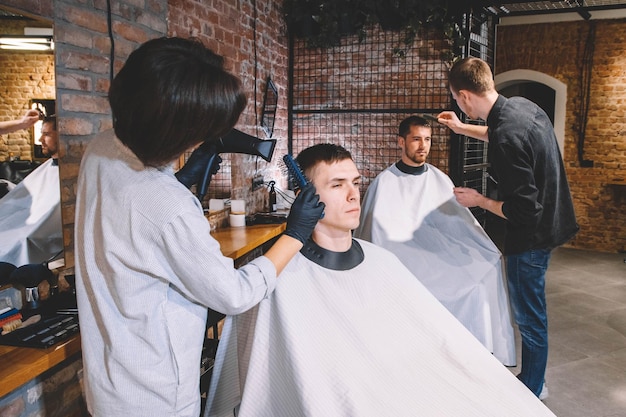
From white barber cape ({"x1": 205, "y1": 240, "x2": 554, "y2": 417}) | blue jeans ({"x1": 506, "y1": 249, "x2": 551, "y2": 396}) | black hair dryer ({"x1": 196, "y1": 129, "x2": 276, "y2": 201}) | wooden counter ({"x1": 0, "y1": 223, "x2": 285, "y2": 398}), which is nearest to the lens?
wooden counter ({"x1": 0, "y1": 223, "x2": 285, "y2": 398})

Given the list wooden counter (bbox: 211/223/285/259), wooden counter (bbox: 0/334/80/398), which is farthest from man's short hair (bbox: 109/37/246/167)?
wooden counter (bbox: 211/223/285/259)

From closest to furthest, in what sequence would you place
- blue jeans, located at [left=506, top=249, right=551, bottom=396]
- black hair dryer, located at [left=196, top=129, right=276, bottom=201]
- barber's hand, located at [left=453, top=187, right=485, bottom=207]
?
black hair dryer, located at [left=196, top=129, right=276, bottom=201]
blue jeans, located at [left=506, top=249, right=551, bottom=396]
barber's hand, located at [left=453, top=187, right=485, bottom=207]

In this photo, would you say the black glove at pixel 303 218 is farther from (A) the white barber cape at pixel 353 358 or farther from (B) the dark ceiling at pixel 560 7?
(B) the dark ceiling at pixel 560 7

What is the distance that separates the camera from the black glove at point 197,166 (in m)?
1.95

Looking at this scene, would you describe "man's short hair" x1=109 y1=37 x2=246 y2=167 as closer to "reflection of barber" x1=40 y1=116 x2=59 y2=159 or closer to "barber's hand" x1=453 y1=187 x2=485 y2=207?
"reflection of barber" x1=40 y1=116 x2=59 y2=159

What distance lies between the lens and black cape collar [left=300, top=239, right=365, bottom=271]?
1.89 meters

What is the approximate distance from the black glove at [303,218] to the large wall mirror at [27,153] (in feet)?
3.07

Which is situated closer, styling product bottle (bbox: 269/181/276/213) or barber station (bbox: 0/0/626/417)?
barber station (bbox: 0/0/626/417)

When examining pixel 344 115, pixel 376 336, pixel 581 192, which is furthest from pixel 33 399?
pixel 581 192

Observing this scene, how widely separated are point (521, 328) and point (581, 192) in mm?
4821

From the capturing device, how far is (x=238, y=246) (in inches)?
113

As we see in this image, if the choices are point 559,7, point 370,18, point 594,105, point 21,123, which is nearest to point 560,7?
point 559,7

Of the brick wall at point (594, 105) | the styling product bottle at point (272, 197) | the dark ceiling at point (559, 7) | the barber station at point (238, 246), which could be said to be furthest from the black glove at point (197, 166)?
the brick wall at point (594, 105)

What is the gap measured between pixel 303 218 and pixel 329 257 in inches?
15.2
